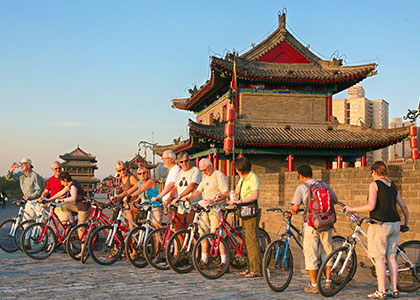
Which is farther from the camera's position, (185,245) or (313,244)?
(185,245)

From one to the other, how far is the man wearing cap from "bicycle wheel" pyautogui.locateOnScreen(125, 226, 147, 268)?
2.92 metres

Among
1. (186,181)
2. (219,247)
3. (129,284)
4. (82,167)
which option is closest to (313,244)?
(219,247)

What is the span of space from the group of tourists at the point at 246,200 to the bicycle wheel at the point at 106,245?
655 mm

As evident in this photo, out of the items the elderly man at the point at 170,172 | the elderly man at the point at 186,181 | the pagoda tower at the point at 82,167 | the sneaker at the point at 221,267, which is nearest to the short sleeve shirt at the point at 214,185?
the elderly man at the point at 186,181

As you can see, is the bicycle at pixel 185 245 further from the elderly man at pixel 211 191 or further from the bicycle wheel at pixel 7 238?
the bicycle wheel at pixel 7 238

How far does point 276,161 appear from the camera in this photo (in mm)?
25562

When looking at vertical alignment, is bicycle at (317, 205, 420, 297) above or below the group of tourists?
below

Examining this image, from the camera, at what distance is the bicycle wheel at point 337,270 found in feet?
20.2

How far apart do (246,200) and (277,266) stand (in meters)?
1.11

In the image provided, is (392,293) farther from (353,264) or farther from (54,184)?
(54,184)

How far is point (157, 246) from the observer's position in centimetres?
806

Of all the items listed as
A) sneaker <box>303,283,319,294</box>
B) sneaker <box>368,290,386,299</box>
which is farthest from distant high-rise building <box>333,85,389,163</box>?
sneaker <box>368,290,386,299</box>

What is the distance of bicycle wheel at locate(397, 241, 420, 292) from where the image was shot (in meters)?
6.52

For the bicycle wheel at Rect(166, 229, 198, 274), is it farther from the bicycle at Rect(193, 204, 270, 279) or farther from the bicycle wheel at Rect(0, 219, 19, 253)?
the bicycle wheel at Rect(0, 219, 19, 253)
